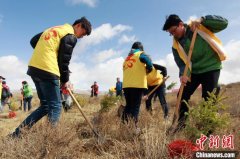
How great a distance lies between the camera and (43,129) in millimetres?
4234

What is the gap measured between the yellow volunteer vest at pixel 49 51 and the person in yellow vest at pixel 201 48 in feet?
4.96

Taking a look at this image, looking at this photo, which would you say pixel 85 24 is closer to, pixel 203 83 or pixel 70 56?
pixel 70 56

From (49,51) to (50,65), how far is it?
0.64 feet

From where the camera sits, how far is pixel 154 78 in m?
8.13

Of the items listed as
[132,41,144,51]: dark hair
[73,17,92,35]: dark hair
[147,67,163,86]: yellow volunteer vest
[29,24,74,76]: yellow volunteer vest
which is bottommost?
[147,67,163,86]: yellow volunteer vest

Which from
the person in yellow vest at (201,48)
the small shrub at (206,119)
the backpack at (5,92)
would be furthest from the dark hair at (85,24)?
the backpack at (5,92)

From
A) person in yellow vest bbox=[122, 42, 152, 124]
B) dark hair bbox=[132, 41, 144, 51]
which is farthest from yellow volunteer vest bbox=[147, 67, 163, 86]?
person in yellow vest bbox=[122, 42, 152, 124]

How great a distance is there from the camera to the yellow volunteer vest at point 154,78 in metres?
8.12

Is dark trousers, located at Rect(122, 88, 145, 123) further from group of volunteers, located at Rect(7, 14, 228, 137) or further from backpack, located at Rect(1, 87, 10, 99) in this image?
backpack, located at Rect(1, 87, 10, 99)

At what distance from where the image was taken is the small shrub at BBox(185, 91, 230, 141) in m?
3.91

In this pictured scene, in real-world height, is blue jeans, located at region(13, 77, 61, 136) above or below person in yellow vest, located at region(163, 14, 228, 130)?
below

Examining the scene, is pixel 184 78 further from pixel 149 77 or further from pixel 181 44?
pixel 149 77

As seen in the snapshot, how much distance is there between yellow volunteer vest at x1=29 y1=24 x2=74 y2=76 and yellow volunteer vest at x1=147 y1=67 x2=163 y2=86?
137 inches

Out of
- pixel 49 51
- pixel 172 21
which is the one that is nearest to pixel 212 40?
pixel 172 21
